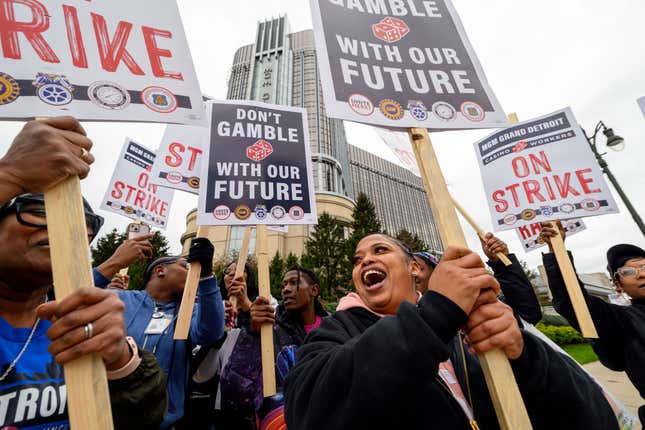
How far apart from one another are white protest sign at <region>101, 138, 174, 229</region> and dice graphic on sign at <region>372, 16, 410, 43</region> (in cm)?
385

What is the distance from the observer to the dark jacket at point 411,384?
937 mm

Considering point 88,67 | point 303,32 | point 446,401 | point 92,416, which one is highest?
point 303,32

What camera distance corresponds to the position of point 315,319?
362 cm

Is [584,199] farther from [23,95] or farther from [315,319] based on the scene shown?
[23,95]

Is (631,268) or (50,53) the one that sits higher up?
(50,53)

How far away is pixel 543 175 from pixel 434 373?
12.4ft

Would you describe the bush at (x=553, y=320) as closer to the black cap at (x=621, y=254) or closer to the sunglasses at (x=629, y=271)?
→ the black cap at (x=621, y=254)

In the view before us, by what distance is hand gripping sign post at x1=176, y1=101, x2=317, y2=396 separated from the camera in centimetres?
316

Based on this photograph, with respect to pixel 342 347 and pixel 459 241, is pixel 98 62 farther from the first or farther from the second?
pixel 459 241

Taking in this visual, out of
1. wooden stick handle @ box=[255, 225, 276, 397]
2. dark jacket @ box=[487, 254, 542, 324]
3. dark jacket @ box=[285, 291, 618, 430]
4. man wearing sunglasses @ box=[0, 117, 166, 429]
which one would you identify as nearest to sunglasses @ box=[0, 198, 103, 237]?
man wearing sunglasses @ box=[0, 117, 166, 429]

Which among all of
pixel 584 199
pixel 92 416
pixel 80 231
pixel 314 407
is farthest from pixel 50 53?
pixel 584 199

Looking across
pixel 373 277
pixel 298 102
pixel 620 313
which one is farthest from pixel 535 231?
pixel 298 102

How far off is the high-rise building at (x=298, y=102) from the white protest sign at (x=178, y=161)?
31181mm

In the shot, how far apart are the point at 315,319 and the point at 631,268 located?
304cm
